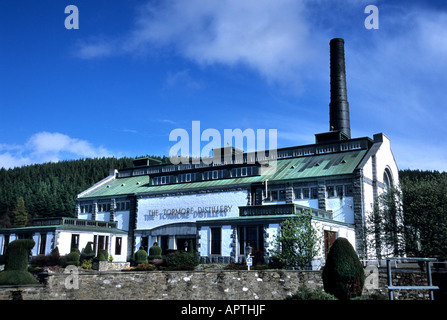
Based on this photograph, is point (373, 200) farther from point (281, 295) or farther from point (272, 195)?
point (281, 295)

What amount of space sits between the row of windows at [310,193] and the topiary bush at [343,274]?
26.7 meters

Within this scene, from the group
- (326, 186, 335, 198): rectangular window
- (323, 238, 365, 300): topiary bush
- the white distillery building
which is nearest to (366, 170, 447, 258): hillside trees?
the white distillery building

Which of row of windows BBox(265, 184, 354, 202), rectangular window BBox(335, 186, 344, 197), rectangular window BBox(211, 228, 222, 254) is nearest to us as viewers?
rectangular window BBox(211, 228, 222, 254)

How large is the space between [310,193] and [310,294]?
28060 millimetres

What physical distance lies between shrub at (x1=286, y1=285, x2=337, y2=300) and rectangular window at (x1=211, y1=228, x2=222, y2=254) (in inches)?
790

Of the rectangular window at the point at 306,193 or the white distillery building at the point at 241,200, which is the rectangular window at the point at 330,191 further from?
the rectangular window at the point at 306,193

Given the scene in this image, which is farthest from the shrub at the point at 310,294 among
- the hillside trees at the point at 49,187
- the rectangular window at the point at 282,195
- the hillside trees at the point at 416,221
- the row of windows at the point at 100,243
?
the hillside trees at the point at 49,187

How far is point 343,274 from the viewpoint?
20250mm

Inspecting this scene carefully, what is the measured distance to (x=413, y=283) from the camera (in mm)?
22547

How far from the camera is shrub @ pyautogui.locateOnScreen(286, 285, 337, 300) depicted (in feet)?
68.0

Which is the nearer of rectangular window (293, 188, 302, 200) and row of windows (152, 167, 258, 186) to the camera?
rectangular window (293, 188, 302, 200)

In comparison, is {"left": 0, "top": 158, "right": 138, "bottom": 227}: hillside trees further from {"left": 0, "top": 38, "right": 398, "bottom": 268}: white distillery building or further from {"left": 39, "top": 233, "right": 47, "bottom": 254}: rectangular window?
{"left": 39, "top": 233, "right": 47, "bottom": 254}: rectangular window

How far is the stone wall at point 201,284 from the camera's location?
2261cm

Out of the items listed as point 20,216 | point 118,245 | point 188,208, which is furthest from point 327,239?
point 20,216
